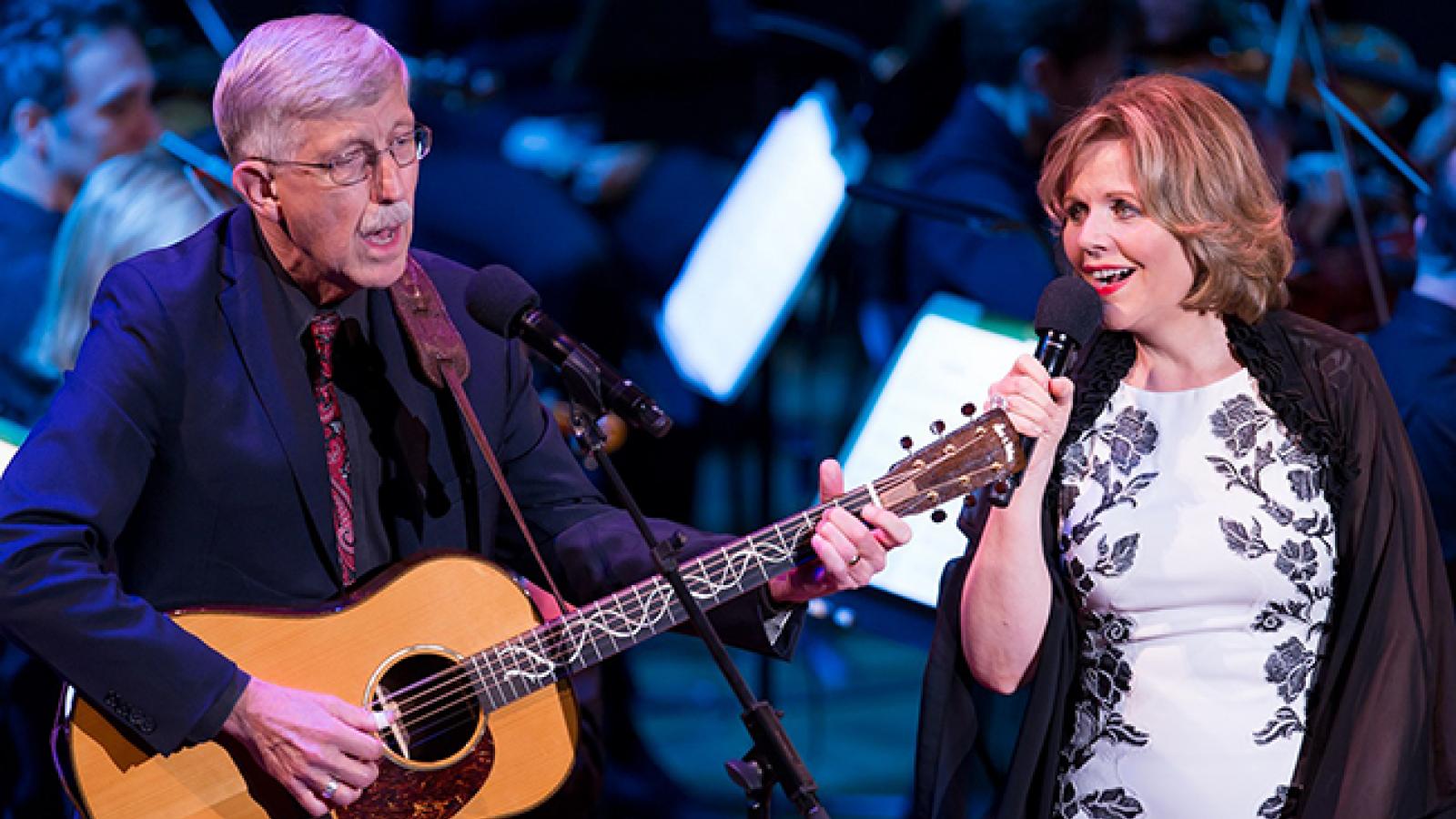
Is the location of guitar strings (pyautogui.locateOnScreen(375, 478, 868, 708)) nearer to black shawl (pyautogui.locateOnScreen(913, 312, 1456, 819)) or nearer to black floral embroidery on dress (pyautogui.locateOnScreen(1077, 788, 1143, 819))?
black shawl (pyautogui.locateOnScreen(913, 312, 1456, 819))

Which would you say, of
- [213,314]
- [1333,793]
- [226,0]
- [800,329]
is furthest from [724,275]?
[1333,793]

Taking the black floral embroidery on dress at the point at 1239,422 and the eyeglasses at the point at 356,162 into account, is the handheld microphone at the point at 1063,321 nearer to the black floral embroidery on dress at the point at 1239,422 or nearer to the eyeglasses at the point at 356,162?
the black floral embroidery on dress at the point at 1239,422

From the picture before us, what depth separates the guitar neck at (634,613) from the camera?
8.27 ft

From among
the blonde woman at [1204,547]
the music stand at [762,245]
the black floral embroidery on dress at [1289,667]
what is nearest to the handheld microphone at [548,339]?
the blonde woman at [1204,547]

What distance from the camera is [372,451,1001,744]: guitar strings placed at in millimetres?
2527

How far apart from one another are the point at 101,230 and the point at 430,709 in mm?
2323

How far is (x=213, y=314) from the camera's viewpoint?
2580 mm

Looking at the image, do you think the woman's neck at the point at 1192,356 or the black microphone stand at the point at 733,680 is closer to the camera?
the black microphone stand at the point at 733,680

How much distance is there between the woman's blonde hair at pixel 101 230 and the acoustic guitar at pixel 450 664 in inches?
78.1

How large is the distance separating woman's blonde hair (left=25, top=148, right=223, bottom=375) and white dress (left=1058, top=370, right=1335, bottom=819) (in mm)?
2707

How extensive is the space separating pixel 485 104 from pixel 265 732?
3.06m

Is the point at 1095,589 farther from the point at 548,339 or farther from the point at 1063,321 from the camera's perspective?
the point at 548,339

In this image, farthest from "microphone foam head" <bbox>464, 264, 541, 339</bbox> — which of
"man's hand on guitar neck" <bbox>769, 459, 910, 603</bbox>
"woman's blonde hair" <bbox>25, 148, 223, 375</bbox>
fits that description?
"woman's blonde hair" <bbox>25, 148, 223, 375</bbox>

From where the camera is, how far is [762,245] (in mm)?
4930
